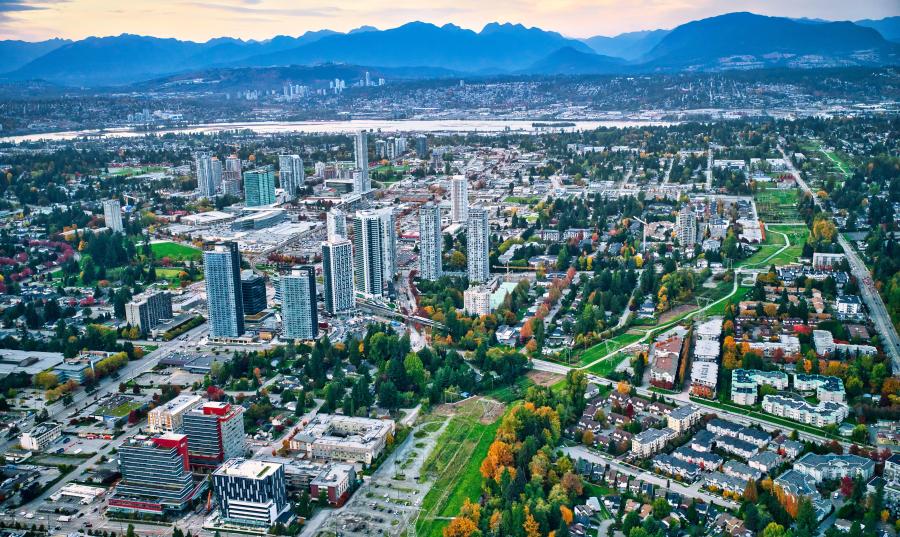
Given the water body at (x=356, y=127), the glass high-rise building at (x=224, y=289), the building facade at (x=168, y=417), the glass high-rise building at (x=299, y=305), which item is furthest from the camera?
the water body at (x=356, y=127)

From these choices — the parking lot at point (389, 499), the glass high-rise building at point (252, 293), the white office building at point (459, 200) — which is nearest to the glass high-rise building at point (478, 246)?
the glass high-rise building at point (252, 293)

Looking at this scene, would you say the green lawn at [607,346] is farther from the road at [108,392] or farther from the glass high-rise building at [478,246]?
the road at [108,392]

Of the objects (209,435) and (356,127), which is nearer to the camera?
(209,435)

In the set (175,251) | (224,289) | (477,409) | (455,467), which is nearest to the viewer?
(455,467)

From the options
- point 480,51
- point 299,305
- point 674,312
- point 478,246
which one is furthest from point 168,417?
point 480,51

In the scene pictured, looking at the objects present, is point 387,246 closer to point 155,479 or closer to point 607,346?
point 607,346

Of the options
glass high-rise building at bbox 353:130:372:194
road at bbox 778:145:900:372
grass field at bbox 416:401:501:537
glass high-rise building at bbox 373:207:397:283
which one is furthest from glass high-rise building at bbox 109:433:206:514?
glass high-rise building at bbox 353:130:372:194
